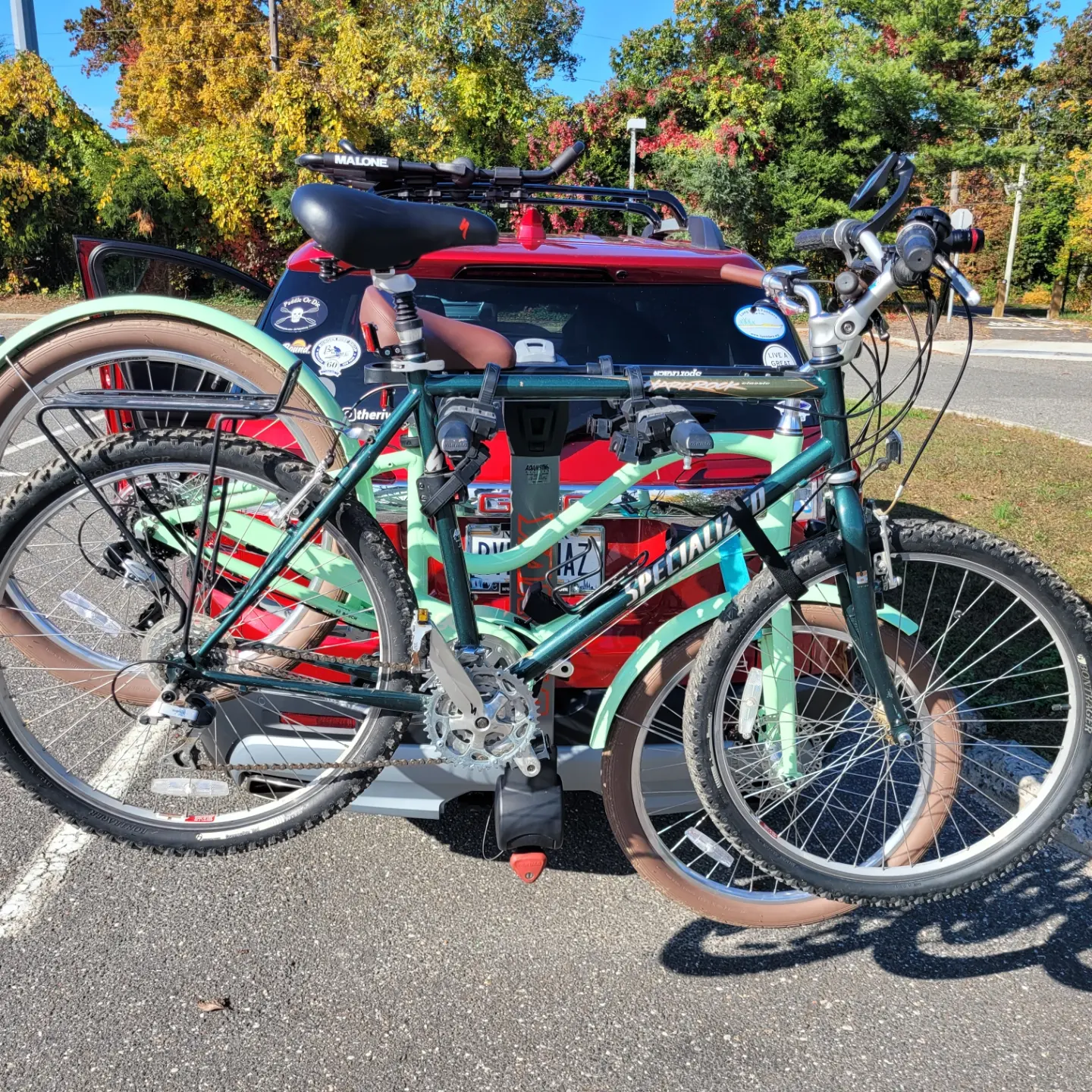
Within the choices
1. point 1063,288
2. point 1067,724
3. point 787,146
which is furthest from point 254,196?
point 1063,288

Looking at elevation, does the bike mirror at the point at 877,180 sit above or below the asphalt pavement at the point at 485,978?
above

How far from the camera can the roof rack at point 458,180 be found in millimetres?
2992

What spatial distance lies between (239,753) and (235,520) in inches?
23.6

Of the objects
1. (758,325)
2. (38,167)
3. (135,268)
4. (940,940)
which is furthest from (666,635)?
(38,167)

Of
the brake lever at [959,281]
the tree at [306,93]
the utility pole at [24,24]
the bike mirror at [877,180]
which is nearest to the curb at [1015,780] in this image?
the brake lever at [959,281]

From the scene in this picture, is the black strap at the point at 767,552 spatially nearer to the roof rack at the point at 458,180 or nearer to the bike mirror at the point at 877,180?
the bike mirror at the point at 877,180

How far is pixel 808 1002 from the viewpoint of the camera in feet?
7.61

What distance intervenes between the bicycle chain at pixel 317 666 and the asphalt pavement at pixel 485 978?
0.35m

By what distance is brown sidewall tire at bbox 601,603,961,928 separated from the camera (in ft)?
7.54

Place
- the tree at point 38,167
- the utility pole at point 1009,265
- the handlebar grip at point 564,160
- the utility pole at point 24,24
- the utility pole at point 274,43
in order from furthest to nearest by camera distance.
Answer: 1. the utility pole at point 1009,265
2. the utility pole at point 24,24
3. the utility pole at point 274,43
4. the tree at point 38,167
5. the handlebar grip at point 564,160

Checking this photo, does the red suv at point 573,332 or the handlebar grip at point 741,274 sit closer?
the red suv at point 573,332

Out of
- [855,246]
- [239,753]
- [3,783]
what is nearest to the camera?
[855,246]

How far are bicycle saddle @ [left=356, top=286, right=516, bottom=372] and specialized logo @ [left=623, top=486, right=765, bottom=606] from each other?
2.04ft

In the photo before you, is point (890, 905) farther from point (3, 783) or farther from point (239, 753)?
point (3, 783)
